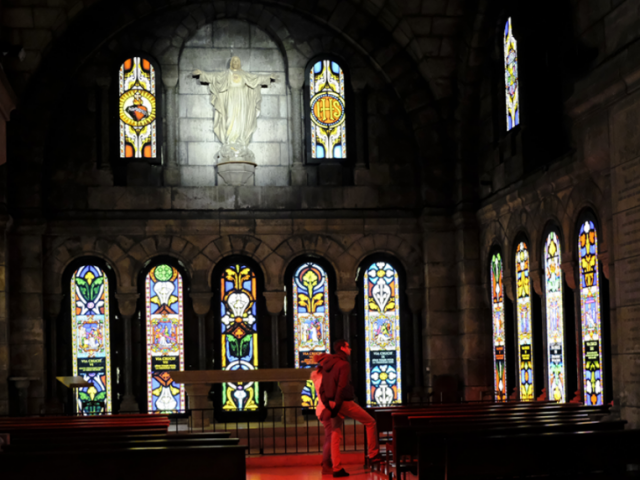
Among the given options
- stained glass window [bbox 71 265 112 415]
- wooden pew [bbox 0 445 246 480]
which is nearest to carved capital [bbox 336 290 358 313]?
stained glass window [bbox 71 265 112 415]

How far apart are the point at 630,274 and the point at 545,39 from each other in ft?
13.8

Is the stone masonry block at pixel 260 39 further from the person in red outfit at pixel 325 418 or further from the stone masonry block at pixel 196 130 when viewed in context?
the person in red outfit at pixel 325 418

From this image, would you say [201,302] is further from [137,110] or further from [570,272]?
[570,272]

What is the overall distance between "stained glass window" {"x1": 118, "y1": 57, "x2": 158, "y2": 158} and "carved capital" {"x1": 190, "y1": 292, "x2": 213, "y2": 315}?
2415mm

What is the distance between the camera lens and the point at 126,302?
1427 cm

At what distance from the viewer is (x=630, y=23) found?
850 cm

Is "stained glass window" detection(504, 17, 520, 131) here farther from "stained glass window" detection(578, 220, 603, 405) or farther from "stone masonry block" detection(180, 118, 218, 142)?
"stone masonry block" detection(180, 118, 218, 142)

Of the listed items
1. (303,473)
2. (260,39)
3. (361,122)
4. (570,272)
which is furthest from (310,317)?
(570,272)

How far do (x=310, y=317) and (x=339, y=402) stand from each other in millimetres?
5534

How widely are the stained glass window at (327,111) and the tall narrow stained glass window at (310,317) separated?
198cm

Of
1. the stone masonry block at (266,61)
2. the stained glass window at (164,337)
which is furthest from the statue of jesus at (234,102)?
the stained glass window at (164,337)

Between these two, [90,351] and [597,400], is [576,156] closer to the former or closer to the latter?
[597,400]

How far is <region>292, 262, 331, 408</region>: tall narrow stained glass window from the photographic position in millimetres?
14648

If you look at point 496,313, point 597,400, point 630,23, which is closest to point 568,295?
point 597,400
